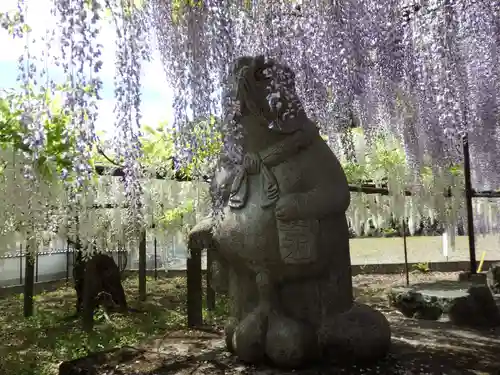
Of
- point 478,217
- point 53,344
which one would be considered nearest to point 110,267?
point 53,344

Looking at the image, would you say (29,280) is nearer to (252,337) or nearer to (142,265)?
(142,265)

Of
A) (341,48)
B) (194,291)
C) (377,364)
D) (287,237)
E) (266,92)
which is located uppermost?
(341,48)

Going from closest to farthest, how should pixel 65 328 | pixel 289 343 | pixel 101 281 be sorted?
1. pixel 289 343
2. pixel 65 328
3. pixel 101 281

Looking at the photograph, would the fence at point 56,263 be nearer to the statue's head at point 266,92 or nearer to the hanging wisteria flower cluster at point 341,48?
the hanging wisteria flower cluster at point 341,48

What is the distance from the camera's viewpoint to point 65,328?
6.80 meters

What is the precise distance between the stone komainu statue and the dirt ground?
13 cm

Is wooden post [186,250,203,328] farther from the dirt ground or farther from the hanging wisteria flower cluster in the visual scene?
the hanging wisteria flower cluster

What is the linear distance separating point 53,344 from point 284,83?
15.2 ft

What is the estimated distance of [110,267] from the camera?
7410mm

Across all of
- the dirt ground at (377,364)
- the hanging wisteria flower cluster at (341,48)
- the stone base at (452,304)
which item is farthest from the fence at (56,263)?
the hanging wisteria flower cluster at (341,48)

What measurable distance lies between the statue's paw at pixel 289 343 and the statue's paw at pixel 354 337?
0.34 feet

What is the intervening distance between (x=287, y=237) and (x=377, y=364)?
979mm

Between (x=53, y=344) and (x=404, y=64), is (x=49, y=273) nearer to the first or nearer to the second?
(x=53, y=344)

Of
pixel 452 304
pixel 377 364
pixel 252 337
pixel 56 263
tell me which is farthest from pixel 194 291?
pixel 56 263
